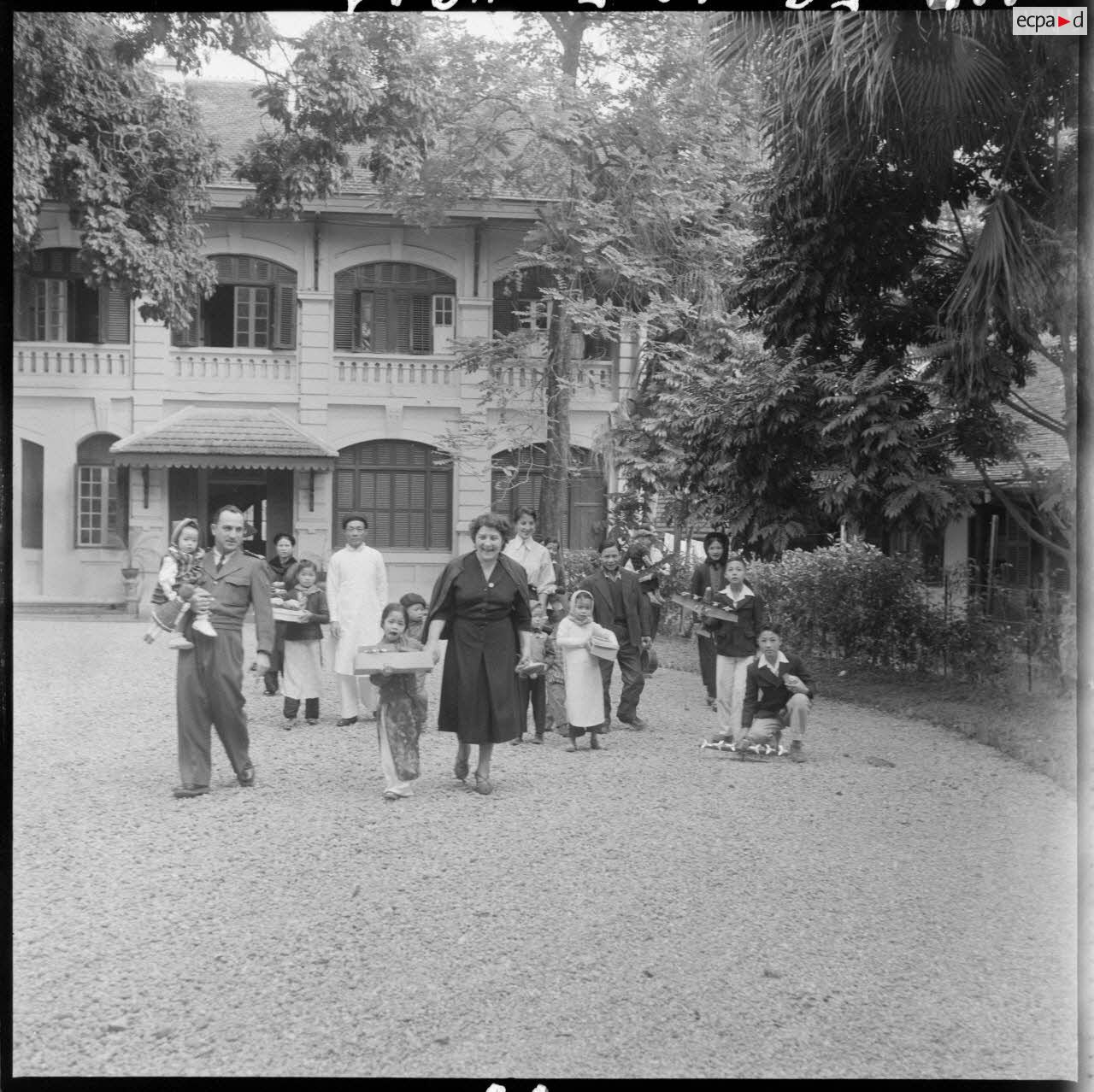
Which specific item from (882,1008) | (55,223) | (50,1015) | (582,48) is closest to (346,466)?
(55,223)

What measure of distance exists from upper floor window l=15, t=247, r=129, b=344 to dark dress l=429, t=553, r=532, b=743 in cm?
222

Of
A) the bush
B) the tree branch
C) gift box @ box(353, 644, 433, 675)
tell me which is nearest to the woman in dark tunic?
gift box @ box(353, 644, 433, 675)

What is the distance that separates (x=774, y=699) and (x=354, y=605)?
9.81 feet

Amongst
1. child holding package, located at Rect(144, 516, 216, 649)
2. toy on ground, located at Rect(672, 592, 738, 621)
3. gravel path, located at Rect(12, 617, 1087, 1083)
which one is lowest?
gravel path, located at Rect(12, 617, 1087, 1083)

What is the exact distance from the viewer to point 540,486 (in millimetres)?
7664

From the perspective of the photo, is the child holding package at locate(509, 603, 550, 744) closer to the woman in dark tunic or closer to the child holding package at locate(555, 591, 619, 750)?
the child holding package at locate(555, 591, 619, 750)

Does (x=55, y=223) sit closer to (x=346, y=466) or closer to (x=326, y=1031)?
(x=346, y=466)

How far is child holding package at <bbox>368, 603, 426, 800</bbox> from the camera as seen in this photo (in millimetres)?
7309

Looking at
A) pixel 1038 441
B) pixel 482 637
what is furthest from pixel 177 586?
pixel 1038 441

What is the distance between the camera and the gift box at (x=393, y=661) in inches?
278

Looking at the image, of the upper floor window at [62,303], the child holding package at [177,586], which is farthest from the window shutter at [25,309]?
the child holding package at [177,586]

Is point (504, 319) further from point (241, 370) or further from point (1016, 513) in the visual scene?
point (1016, 513)

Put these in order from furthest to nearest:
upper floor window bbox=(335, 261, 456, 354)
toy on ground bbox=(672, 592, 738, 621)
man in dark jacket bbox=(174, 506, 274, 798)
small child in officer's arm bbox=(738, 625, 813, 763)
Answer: toy on ground bbox=(672, 592, 738, 621) < small child in officer's arm bbox=(738, 625, 813, 763) < upper floor window bbox=(335, 261, 456, 354) < man in dark jacket bbox=(174, 506, 274, 798)

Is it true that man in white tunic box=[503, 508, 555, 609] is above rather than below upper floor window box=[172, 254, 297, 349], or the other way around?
below
